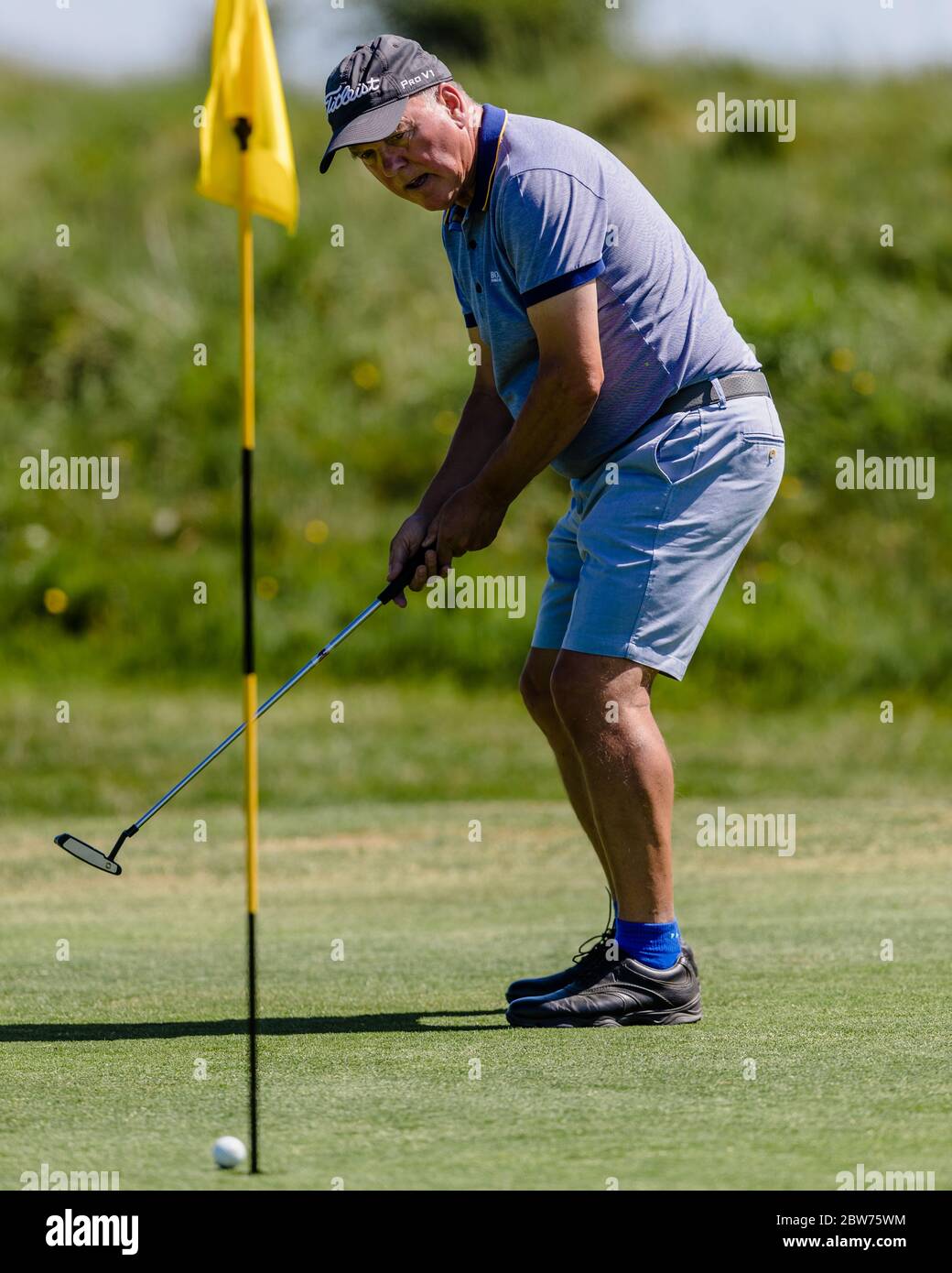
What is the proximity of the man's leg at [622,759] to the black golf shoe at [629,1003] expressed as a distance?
21cm

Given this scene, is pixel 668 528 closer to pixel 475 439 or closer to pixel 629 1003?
pixel 475 439

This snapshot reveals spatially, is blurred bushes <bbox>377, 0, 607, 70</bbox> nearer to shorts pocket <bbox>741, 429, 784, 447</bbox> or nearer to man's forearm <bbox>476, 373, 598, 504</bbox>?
shorts pocket <bbox>741, 429, 784, 447</bbox>

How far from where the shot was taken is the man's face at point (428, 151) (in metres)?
4.74

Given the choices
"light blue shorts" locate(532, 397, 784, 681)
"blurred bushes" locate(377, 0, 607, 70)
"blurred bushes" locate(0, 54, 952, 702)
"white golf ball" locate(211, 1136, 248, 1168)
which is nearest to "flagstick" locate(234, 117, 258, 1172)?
"white golf ball" locate(211, 1136, 248, 1168)

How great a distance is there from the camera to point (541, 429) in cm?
475

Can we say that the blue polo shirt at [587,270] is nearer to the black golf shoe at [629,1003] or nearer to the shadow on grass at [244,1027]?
the black golf shoe at [629,1003]

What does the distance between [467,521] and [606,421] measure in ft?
1.45

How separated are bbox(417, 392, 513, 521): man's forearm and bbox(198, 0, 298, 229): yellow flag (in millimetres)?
1561

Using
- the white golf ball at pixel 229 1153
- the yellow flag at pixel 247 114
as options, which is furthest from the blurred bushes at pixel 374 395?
the white golf ball at pixel 229 1153

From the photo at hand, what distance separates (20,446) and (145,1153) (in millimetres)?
13647

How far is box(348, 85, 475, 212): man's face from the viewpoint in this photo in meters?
4.74

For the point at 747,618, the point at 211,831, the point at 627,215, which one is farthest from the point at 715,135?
→ the point at 627,215
